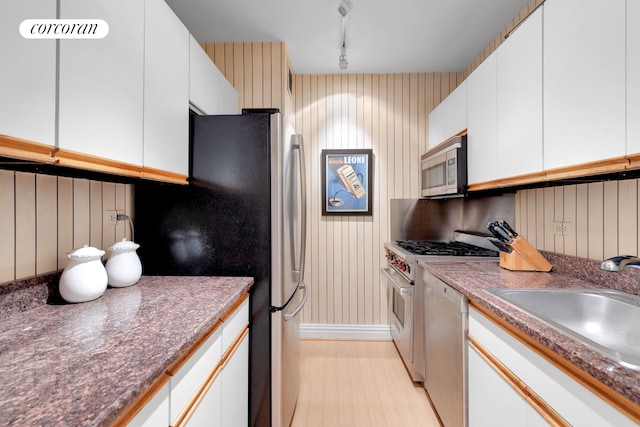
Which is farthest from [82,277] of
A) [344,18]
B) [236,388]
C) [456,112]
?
[456,112]

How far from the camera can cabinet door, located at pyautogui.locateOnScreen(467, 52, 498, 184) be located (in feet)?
5.81

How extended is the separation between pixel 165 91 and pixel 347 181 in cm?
197

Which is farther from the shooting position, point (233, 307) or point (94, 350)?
point (233, 307)

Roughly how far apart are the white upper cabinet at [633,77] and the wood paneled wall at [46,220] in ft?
6.89

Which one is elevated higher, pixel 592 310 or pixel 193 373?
pixel 592 310

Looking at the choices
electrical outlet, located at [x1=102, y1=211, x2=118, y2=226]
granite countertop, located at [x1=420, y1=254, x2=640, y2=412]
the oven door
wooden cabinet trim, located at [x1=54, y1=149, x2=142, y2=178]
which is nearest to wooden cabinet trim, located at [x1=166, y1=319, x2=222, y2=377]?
wooden cabinet trim, located at [x1=54, y1=149, x2=142, y2=178]

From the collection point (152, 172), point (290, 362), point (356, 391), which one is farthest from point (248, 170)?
point (356, 391)

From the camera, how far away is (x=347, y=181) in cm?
299

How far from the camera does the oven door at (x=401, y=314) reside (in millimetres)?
2156

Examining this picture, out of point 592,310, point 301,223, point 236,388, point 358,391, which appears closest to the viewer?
point 592,310

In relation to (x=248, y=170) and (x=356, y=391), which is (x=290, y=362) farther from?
(x=248, y=170)

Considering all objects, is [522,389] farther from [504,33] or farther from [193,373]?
[504,33]

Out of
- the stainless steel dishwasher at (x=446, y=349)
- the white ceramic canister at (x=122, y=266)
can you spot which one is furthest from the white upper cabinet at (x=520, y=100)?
the white ceramic canister at (x=122, y=266)

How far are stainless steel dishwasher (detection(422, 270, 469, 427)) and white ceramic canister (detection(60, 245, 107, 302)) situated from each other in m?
1.60
